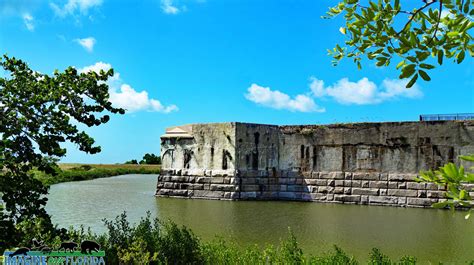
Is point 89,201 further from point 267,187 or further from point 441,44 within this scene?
point 441,44

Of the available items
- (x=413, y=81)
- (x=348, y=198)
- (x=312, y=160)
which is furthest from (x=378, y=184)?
(x=413, y=81)

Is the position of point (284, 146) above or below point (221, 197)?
above

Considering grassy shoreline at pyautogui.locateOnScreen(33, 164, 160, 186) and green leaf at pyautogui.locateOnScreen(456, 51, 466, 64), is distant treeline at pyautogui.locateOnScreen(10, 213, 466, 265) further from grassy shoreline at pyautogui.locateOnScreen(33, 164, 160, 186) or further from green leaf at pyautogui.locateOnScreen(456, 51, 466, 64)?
grassy shoreline at pyautogui.locateOnScreen(33, 164, 160, 186)

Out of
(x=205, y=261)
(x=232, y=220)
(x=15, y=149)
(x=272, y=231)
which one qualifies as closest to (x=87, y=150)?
(x=15, y=149)

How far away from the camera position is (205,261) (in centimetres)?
673

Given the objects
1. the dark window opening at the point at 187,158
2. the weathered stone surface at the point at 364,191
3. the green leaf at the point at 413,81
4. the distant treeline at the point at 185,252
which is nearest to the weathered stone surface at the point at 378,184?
the weathered stone surface at the point at 364,191

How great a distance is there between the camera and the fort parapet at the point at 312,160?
1895 cm

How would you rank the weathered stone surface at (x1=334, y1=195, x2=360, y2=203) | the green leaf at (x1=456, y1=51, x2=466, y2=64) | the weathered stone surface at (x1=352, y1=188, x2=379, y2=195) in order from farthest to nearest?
the weathered stone surface at (x1=334, y1=195, x2=360, y2=203), the weathered stone surface at (x1=352, y1=188, x2=379, y2=195), the green leaf at (x1=456, y1=51, x2=466, y2=64)

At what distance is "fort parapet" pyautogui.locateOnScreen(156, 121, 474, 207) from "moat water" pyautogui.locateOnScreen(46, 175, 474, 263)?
39.5 inches

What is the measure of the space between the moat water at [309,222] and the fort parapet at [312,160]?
100 centimetres

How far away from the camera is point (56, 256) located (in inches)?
188

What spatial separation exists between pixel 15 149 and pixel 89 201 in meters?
13.2

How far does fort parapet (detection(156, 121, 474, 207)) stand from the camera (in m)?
19.0

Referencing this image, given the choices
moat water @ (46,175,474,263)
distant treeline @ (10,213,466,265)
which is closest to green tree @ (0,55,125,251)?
distant treeline @ (10,213,466,265)
